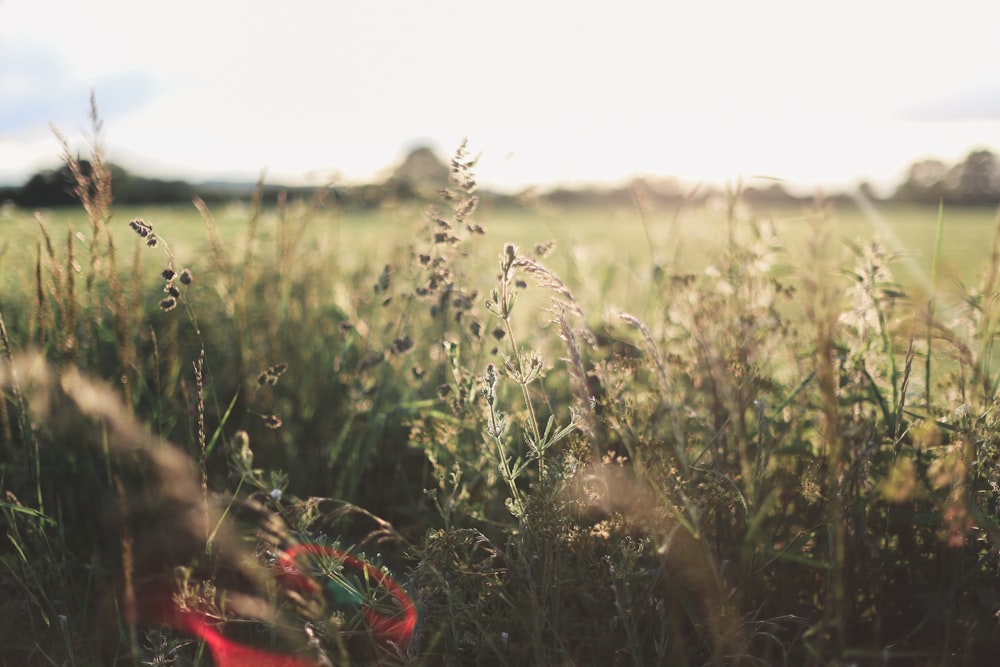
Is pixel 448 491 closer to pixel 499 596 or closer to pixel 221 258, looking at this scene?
pixel 499 596

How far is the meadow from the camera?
158 centimetres

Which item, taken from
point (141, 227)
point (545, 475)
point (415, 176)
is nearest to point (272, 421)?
point (141, 227)

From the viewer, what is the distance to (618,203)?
3787 mm

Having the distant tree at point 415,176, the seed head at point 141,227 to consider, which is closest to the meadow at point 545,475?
the seed head at point 141,227

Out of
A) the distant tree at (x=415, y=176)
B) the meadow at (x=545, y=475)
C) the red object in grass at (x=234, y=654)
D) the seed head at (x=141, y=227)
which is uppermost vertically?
the distant tree at (x=415, y=176)

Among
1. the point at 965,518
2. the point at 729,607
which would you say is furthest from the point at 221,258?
the point at 965,518

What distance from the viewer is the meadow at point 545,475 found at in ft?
5.18

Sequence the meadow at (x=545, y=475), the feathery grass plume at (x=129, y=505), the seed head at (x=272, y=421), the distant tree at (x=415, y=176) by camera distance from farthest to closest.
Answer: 1. the distant tree at (x=415, y=176)
2. the feathery grass plume at (x=129, y=505)
3. the seed head at (x=272, y=421)
4. the meadow at (x=545, y=475)

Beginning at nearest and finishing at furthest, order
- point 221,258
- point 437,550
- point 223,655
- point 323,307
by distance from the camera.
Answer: point 437,550, point 223,655, point 221,258, point 323,307

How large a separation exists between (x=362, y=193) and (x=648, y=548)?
8.58ft

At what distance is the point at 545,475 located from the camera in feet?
5.47

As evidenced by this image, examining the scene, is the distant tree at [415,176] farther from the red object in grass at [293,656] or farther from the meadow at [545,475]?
the red object in grass at [293,656]

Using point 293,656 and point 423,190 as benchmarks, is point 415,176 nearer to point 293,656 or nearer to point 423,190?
point 423,190

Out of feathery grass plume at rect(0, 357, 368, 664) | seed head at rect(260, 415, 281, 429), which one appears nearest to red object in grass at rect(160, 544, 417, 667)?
feathery grass plume at rect(0, 357, 368, 664)
